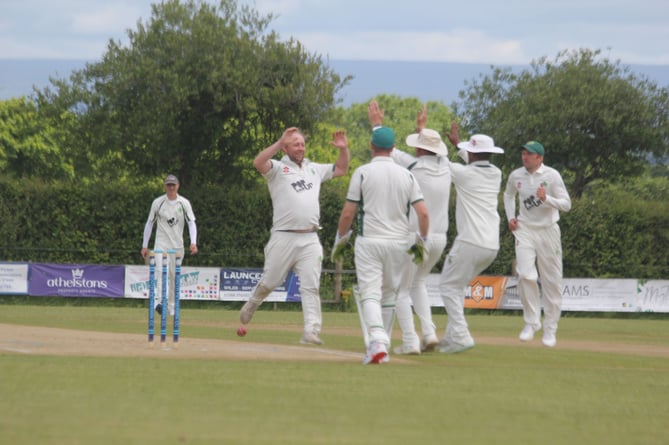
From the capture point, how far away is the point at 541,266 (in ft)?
46.4

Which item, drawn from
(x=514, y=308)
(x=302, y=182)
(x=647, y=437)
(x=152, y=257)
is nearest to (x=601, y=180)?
(x=514, y=308)

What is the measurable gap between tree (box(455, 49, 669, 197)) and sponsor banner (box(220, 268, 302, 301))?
13.4 metres

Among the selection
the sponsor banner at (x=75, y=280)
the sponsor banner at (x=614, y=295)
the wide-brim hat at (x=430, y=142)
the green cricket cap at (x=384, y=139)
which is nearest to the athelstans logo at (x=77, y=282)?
the sponsor banner at (x=75, y=280)

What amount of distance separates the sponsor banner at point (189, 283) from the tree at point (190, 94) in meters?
4.03

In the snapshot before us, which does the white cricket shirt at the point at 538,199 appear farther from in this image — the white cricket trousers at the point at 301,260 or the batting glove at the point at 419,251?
the batting glove at the point at 419,251

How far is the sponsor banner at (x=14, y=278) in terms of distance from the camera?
2720cm

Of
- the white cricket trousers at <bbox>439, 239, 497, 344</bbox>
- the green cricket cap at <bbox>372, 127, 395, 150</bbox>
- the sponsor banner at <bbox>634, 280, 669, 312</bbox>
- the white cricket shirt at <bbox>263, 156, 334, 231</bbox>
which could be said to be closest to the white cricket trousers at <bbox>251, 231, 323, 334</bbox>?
the white cricket shirt at <bbox>263, 156, 334, 231</bbox>

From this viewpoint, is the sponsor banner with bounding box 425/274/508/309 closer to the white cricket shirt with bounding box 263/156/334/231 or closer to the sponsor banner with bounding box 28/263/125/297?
the sponsor banner with bounding box 28/263/125/297

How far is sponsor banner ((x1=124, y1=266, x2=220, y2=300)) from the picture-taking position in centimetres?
2741

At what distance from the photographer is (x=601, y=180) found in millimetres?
41219

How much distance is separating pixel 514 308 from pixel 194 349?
18.3 m

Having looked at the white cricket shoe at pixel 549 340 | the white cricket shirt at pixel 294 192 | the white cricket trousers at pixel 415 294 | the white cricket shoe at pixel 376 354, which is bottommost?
the white cricket shoe at pixel 549 340

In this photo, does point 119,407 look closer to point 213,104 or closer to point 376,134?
point 376,134

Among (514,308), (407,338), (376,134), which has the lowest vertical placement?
(514,308)
